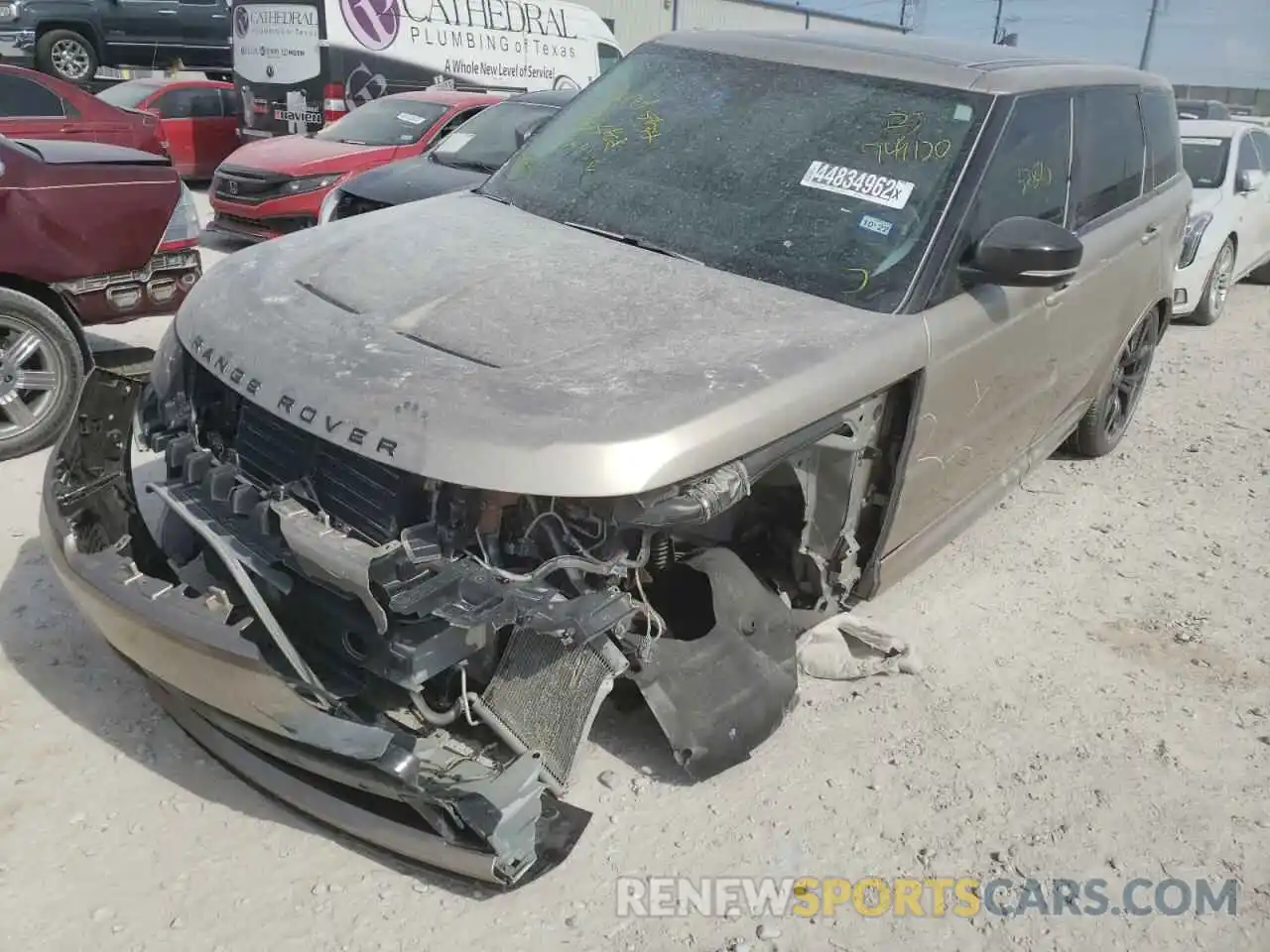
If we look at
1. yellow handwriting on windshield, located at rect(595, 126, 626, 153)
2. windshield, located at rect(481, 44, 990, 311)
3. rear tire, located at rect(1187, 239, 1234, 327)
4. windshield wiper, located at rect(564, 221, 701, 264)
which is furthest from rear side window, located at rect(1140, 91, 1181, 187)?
rear tire, located at rect(1187, 239, 1234, 327)

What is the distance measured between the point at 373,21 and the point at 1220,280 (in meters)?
9.80

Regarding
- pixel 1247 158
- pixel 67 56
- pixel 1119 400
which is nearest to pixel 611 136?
pixel 1119 400

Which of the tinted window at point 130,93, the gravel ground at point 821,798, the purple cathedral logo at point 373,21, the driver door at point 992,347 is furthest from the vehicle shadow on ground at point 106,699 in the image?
the tinted window at point 130,93

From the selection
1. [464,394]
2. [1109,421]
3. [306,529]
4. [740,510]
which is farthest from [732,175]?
[1109,421]

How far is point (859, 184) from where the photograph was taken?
327cm

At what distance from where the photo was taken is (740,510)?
125 inches

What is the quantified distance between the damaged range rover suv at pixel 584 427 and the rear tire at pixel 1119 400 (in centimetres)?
128

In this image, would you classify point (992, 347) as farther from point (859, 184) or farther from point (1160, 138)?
point (1160, 138)

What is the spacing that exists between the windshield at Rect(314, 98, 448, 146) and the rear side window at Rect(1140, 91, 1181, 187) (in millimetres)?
6955

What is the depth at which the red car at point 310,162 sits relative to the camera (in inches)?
359

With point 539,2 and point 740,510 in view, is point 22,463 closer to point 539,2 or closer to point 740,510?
point 740,510

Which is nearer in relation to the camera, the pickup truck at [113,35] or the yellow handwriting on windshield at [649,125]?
the yellow handwriting on windshield at [649,125]

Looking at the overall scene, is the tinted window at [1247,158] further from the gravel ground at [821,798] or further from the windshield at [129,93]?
the windshield at [129,93]

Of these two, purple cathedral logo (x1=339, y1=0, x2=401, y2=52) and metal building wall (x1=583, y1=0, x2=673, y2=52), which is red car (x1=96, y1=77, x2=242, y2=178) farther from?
metal building wall (x1=583, y1=0, x2=673, y2=52)
